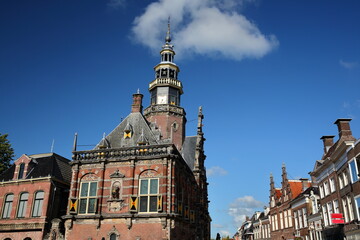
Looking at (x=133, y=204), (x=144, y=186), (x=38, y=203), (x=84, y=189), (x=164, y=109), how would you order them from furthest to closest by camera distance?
(x=164, y=109)
(x=38, y=203)
(x=84, y=189)
(x=144, y=186)
(x=133, y=204)

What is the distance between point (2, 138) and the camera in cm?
4009

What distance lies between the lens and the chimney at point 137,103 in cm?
3478

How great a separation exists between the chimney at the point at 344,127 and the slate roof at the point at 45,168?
89.8ft

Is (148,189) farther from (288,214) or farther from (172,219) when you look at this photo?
(288,214)

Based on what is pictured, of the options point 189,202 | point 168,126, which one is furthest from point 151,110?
point 189,202

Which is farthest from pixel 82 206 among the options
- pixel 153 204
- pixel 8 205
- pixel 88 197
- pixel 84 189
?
pixel 8 205

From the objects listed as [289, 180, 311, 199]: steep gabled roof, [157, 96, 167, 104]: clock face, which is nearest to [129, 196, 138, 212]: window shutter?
[157, 96, 167, 104]: clock face

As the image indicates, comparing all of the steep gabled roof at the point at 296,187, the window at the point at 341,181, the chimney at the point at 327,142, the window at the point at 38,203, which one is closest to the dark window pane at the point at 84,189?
the window at the point at 38,203

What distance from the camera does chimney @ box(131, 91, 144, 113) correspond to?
114ft

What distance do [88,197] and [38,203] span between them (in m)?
6.59

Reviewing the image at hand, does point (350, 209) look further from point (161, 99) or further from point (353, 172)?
point (161, 99)

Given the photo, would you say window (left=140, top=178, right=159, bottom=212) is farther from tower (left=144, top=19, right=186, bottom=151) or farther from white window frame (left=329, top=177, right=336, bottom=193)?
white window frame (left=329, top=177, right=336, bottom=193)

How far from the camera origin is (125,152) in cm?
2834

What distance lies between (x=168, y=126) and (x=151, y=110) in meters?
3.28
